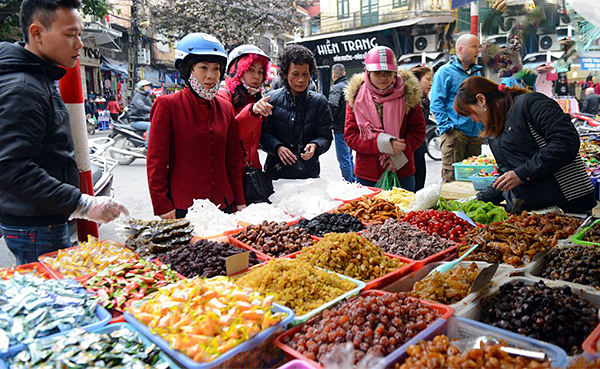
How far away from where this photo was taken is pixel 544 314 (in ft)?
4.84

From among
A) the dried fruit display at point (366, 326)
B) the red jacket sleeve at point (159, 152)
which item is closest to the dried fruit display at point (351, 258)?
the dried fruit display at point (366, 326)

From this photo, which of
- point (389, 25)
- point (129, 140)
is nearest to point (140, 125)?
point (129, 140)

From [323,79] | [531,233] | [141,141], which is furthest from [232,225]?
[323,79]

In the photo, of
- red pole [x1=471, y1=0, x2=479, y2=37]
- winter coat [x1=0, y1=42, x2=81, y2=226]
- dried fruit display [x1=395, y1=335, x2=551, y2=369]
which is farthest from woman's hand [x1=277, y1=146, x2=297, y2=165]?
red pole [x1=471, y1=0, x2=479, y2=37]

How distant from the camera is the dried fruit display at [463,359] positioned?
1.17 m

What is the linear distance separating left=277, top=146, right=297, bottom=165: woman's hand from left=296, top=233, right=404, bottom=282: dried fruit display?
1.40 m

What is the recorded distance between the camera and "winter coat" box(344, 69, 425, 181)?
3.66 metres

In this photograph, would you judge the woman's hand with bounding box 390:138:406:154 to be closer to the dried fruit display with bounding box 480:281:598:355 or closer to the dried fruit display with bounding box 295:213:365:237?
the dried fruit display with bounding box 295:213:365:237

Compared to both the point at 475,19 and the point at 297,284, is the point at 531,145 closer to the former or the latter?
the point at 297,284

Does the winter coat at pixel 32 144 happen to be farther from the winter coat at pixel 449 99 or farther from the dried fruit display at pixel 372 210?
the winter coat at pixel 449 99

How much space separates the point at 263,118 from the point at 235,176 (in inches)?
28.1

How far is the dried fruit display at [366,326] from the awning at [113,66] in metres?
23.9

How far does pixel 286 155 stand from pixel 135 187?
5154mm

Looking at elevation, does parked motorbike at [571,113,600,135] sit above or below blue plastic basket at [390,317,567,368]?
above
